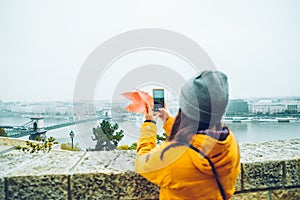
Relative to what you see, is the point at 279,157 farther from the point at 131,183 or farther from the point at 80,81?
the point at 80,81

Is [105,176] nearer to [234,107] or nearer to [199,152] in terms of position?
[199,152]

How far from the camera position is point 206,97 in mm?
1090

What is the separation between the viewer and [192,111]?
1.13 metres

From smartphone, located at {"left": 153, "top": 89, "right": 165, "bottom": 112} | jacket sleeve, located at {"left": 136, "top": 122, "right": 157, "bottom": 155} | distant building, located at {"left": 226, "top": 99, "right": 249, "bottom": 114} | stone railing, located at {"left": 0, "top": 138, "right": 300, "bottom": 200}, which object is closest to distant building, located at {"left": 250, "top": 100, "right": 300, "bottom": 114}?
distant building, located at {"left": 226, "top": 99, "right": 249, "bottom": 114}

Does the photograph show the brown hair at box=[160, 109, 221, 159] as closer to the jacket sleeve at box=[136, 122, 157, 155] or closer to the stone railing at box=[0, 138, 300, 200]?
the jacket sleeve at box=[136, 122, 157, 155]

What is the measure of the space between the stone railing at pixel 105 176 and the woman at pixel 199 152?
27cm

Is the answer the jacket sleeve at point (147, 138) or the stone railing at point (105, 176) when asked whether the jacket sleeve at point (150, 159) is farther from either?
the stone railing at point (105, 176)

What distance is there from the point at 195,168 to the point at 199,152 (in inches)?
3.0

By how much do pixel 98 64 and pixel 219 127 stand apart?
1220 mm

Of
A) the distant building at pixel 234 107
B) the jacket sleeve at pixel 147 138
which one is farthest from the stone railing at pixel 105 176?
the distant building at pixel 234 107

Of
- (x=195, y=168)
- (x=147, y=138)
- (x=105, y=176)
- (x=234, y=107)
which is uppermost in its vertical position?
(x=234, y=107)

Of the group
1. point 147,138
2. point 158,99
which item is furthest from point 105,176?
point 158,99

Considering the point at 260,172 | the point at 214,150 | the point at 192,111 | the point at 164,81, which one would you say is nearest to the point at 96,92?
the point at 164,81

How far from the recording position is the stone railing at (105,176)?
1288 millimetres
